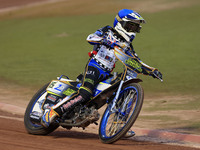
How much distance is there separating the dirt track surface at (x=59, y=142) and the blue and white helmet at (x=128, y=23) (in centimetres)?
162

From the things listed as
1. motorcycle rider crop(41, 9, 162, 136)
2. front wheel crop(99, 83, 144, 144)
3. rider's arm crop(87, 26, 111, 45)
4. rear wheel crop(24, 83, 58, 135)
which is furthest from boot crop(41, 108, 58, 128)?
rider's arm crop(87, 26, 111, 45)

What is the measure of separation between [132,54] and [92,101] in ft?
3.22

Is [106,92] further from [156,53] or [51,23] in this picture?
[51,23]

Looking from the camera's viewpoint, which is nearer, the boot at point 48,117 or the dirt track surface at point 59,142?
the dirt track surface at point 59,142

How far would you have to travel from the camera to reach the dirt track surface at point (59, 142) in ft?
20.3

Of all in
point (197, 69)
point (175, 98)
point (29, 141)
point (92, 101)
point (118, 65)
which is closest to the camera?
point (29, 141)

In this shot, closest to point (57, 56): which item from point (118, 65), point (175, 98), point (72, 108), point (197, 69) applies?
point (118, 65)

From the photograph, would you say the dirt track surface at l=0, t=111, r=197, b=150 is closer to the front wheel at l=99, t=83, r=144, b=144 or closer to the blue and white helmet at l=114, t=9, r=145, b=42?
the front wheel at l=99, t=83, r=144, b=144

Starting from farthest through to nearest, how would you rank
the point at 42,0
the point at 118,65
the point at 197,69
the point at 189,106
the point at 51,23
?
the point at 42,0 → the point at 51,23 → the point at 118,65 → the point at 197,69 → the point at 189,106

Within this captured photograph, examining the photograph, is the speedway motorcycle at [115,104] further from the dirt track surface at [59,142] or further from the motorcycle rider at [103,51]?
the dirt track surface at [59,142]

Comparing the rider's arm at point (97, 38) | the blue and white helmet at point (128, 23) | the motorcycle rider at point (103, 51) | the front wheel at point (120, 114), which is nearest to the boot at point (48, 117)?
the motorcycle rider at point (103, 51)

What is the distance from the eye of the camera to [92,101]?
7.08 meters

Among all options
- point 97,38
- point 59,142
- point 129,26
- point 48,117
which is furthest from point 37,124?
point 129,26

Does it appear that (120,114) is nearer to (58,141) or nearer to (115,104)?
(115,104)
